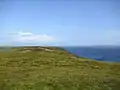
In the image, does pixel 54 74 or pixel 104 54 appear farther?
pixel 104 54

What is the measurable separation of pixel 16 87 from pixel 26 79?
170 cm

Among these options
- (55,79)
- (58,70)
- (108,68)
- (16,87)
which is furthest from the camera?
(108,68)

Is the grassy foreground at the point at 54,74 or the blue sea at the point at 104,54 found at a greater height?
the blue sea at the point at 104,54

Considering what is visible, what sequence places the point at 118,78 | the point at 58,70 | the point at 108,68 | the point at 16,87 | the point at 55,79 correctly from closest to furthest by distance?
the point at 16,87 → the point at 55,79 → the point at 118,78 → the point at 58,70 → the point at 108,68

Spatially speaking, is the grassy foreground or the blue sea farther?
the blue sea

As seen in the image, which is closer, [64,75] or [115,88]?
[115,88]

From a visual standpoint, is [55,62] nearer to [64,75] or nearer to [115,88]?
[64,75]

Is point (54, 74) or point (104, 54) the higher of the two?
point (104, 54)

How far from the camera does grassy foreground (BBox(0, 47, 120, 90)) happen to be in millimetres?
15859

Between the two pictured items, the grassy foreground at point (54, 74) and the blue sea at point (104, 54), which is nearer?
the grassy foreground at point (54, 74)

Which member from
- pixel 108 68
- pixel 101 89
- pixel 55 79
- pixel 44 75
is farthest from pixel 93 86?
pixel 108 68

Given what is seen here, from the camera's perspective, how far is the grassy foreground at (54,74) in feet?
52.0

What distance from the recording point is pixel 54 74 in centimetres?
1870

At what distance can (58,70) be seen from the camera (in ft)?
66.4
